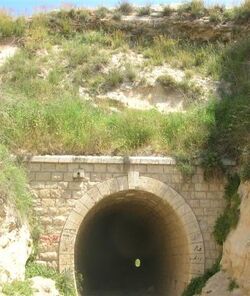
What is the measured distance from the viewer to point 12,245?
898 cm

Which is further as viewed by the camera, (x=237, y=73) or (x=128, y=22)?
(x=128, y=22)

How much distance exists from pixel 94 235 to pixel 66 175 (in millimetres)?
5383

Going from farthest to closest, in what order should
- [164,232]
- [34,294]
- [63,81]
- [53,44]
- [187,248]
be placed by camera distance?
1. [53,44]
2. [63,81]
3. [164,232]
4. [187,248]
5. [34,294]

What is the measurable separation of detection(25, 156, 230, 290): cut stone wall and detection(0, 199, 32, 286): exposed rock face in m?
0.78

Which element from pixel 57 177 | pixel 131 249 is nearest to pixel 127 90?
pixel 57 177

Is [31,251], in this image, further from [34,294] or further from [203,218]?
[203,218]

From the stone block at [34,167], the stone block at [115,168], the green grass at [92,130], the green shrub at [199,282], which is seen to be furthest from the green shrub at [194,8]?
the green shrub at [199,282]

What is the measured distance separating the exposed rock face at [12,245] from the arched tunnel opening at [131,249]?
5.76 ft

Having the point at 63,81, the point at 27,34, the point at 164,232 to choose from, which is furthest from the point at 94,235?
the point at 27,34

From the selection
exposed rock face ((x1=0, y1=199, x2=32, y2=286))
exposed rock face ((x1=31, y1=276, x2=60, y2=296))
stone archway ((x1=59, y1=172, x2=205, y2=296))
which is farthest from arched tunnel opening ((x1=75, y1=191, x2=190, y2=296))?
exposed rock face ((x1=0, y1=199, x2=32, y2=286))

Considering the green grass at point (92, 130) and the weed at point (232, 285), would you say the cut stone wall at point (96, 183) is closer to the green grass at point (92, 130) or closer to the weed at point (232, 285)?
the green grass at point (92, 130)

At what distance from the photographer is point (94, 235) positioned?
15.4 m

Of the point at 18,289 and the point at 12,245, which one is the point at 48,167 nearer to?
the point at 12,245

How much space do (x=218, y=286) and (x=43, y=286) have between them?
10.7 feet
